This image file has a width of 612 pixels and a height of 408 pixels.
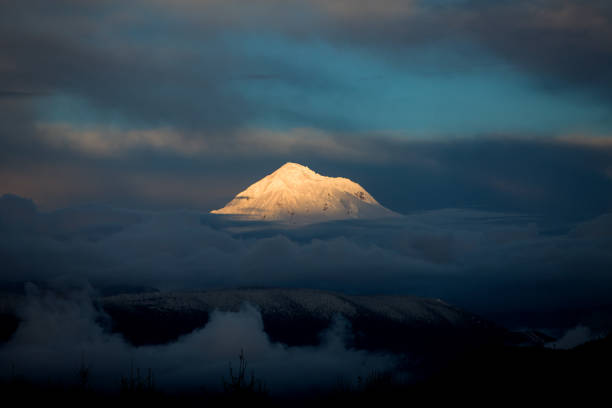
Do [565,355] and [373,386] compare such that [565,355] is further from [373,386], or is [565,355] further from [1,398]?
[1,398]

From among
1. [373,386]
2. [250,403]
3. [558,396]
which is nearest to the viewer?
[558,396]

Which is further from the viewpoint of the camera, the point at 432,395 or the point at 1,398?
the point at 1,398

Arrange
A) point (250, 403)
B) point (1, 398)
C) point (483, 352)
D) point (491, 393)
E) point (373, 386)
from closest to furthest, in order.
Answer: point (491, 393), point (483, 352), point (250, 403), point (373, 386), point (1, 398)

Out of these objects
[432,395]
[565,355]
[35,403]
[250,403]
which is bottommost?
[35,403]

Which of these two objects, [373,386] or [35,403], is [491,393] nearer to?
[373,386]

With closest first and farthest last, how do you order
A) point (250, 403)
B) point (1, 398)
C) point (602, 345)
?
point (602, 345) → point (250, 403) → point (1, 398)

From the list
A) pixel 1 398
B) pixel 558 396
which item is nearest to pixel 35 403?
pixel 1 398

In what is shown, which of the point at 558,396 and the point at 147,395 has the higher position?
the point at 558,396

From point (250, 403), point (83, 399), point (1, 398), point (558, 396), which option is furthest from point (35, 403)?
point (558, 396)

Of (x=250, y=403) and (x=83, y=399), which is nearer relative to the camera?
(x=250, y=403)
